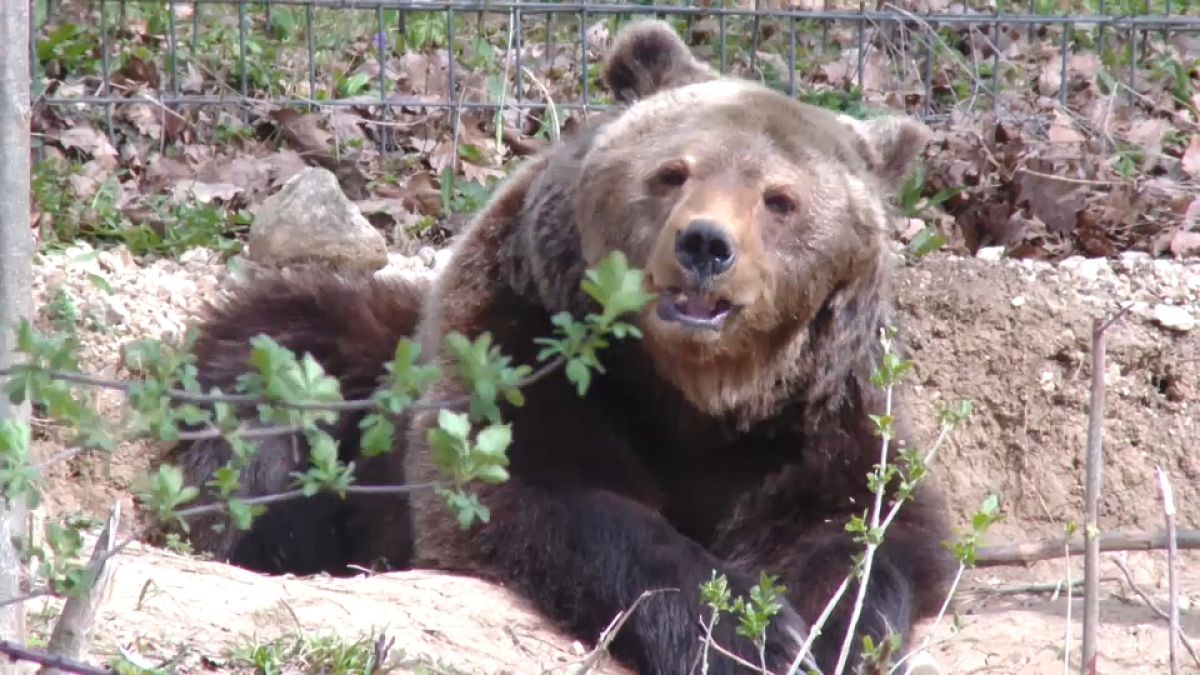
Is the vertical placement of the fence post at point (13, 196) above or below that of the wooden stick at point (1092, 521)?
above

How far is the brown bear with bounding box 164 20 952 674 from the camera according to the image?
4934 mm

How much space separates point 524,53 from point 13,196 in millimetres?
5920

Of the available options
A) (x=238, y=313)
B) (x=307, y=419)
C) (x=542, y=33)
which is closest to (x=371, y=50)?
(x=542, y=33)

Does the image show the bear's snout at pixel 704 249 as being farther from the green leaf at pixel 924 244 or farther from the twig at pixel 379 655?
the green leaf at pixel 924 244

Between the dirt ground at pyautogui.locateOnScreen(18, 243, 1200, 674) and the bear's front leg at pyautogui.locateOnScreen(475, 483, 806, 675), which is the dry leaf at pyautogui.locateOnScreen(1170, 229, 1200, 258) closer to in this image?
the dirt ground at pyautogui.locateOnScreen(18, 243, 1200, 674)

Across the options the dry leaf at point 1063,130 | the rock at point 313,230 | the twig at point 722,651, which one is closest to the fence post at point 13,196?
the twig at point 722,651

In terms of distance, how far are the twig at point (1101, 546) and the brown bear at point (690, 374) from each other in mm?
263

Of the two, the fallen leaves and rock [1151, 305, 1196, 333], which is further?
the fallen leaves

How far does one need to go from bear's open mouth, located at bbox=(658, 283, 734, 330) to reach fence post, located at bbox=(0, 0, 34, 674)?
185 centimetres

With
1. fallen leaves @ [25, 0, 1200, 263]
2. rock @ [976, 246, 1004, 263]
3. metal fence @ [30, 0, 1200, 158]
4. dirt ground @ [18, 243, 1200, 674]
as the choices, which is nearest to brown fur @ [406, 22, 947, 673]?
dirt ground @ [18, 243, 1200, 674]

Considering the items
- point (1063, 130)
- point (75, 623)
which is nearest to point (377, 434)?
point (75, 623)

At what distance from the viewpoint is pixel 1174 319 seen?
23.2 feet

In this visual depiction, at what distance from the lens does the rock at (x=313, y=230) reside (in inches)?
285

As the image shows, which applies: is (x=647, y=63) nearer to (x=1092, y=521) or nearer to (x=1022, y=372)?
(x=1022, y=372)
